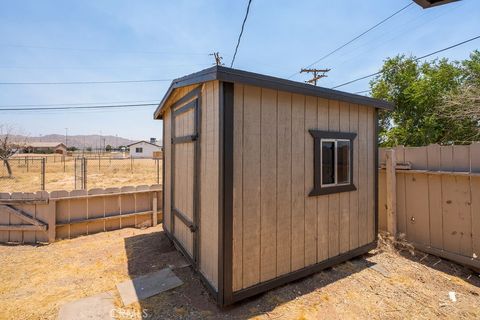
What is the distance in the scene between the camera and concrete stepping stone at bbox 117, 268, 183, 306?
2.79 m

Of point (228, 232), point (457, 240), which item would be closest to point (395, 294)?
point (457, 240)

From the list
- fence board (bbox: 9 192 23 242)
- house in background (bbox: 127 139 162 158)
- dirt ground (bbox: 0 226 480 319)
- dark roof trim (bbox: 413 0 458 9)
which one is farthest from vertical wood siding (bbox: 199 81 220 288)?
house in background (bbox: 127 139 162 158)

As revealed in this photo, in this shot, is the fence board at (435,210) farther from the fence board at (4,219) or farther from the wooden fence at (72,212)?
the fence board at (4,219)

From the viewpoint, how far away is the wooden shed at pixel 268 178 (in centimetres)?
257

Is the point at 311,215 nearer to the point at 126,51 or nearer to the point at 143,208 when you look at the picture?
the point at 143,208

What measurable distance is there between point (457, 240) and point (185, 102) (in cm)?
468

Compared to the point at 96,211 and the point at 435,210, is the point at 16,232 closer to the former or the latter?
the point at 96,211

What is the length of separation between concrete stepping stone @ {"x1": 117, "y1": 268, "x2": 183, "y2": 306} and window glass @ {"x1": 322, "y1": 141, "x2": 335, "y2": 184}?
8.05 feet

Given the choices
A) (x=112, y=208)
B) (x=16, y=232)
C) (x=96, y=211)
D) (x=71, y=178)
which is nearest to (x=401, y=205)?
(x=112, y=208)

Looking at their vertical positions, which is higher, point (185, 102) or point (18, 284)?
point (185, 102)

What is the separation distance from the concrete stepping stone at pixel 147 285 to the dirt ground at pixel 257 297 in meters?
0.09

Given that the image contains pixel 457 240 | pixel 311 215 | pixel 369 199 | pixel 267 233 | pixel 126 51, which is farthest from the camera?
pixel 126 51

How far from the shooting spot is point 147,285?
9.94ft

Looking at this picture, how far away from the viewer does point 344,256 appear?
11.9 feet
